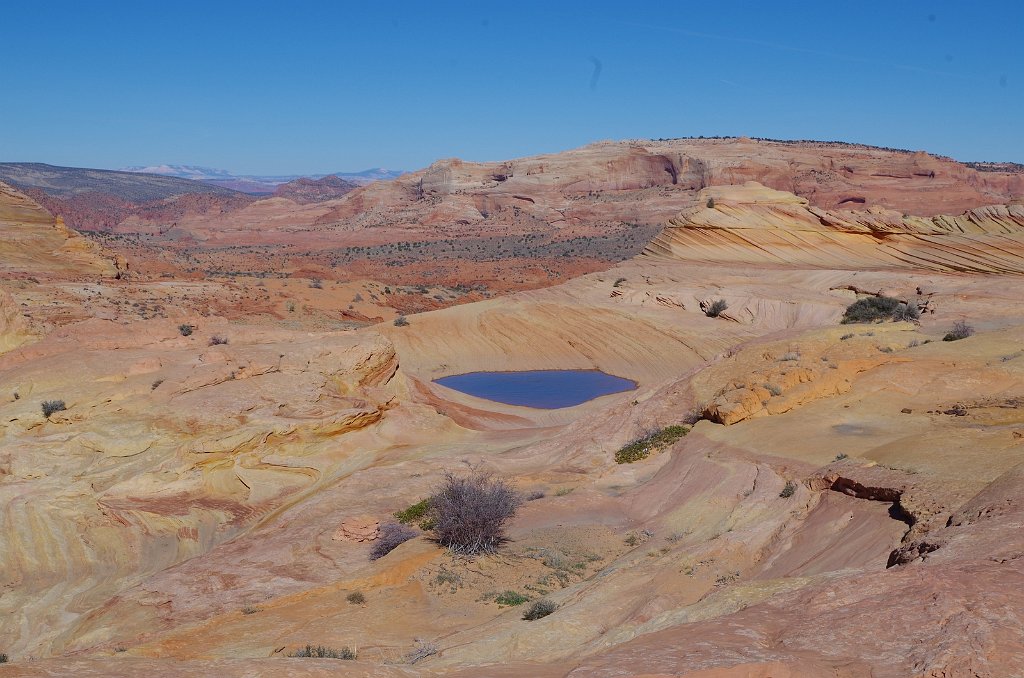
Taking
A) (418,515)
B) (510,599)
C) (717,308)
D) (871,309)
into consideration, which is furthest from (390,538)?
(717,308)

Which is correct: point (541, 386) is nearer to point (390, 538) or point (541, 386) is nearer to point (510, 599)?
point (390, 538)

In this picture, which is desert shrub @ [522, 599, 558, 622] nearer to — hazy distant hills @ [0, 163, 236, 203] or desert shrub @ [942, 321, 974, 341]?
desert shrub @ [942, 321, 974, 341]

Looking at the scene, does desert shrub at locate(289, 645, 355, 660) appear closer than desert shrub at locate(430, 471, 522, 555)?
Yes

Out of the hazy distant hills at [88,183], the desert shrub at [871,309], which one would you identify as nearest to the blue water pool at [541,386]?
the desert shrub at [871,309]

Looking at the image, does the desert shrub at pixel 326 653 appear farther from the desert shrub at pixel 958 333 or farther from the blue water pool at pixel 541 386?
the blue water pool at pixel 541 386

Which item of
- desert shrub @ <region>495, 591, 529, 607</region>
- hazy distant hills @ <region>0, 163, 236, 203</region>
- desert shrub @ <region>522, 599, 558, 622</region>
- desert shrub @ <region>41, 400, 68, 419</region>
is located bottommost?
desert shrub @ <region>495, 591, 529, 607</region>

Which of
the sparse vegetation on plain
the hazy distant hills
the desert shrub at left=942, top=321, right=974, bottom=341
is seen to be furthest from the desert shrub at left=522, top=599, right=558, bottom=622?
the hazy distant hills

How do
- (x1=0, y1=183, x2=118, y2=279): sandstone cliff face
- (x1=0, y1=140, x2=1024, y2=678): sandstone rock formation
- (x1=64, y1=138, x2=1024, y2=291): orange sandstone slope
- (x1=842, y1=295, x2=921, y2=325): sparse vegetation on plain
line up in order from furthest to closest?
1. (x1=64, y1=138, x2=1024, y2=291): orange sandstone slope
2. (x1=0, y1=183, x2=118, y2=279): sandstone cliff face
3. (x1=842, y1=295, x2=921, y2=325): sparse vegetation on plain
4. (x1=0, y1=140, x2=1024, y2=678): sandstone rock formation
